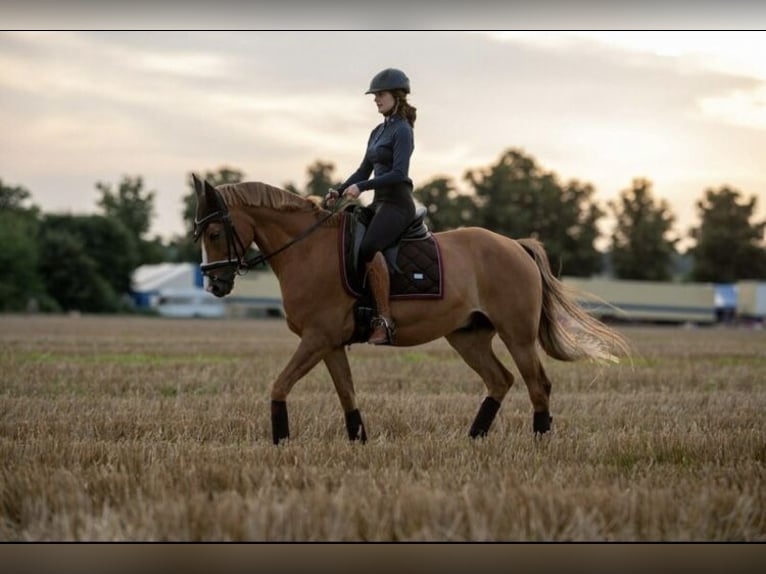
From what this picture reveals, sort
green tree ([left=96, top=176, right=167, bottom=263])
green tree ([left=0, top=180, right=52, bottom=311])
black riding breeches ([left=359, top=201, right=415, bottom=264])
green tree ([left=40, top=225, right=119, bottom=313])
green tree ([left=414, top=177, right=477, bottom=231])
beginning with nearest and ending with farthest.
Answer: black riding breeches ([left=359, top=201, right=415, bottom=264])
green tree ([left=0, top=180, right=52, bottom=311])
green tree ([left=40, top=225, right=119, bottom=313])
green tree ([left=414, top=177, right=477, bottom=231])
green tree ([left=96, top=176, right=167, bottom=263])

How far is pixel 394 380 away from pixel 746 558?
10347 mm

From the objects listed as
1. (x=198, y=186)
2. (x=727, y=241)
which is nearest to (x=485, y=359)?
(x=198, y=186)

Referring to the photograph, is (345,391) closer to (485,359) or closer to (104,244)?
(485,359)

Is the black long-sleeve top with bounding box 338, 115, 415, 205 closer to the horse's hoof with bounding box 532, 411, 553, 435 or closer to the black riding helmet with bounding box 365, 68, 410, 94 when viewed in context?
the black riding helmet with bounding box 365, 68, 410, 94

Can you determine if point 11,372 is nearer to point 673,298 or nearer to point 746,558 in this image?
point 746,558

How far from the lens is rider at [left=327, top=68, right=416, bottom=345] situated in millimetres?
8609

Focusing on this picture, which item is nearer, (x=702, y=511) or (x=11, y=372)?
(x=702, y=511)

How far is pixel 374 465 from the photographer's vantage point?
7.06m

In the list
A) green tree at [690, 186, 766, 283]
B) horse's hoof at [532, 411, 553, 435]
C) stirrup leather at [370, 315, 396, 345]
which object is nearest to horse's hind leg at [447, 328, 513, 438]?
horse's hoof at [532, 411, 553, 435]

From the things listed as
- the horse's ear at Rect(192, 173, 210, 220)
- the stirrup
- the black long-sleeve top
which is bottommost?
the stirrup

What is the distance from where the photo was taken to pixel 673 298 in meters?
70.3

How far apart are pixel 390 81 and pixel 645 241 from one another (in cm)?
8179

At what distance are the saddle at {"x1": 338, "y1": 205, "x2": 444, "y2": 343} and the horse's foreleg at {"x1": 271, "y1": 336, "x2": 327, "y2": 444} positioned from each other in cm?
51
